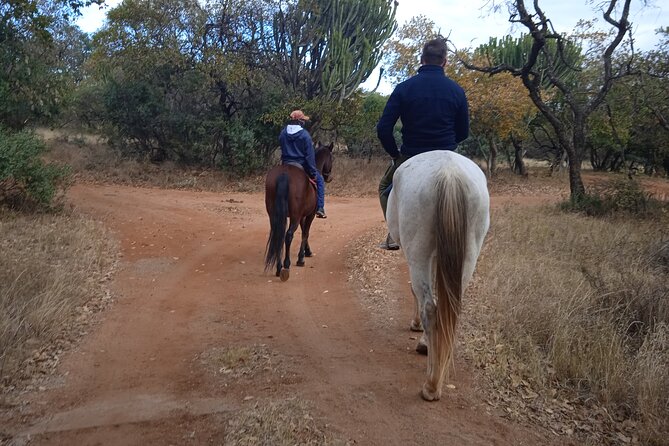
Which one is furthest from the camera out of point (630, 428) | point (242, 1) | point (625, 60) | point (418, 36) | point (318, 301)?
point (418, 36)

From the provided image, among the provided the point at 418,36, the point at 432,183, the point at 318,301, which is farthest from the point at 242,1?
the point at 432,183

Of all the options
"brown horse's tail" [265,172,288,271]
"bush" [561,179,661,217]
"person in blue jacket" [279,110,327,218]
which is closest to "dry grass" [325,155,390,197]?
"bush" [561,179,661,217]

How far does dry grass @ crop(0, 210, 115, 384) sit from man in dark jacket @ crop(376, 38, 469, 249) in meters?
3.78

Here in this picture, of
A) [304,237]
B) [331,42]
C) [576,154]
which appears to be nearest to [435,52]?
[304,237]

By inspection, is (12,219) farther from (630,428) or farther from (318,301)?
(630,428)

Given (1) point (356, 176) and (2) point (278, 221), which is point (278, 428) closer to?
(2) point (278, 221)

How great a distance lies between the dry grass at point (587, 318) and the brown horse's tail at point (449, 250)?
3.21 ft

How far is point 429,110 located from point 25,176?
8.47 meters

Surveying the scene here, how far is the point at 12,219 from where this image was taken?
9.29 metres

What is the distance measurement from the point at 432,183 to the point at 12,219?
8.49m

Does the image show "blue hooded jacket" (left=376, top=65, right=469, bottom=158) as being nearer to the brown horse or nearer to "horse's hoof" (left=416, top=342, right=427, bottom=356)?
"horse's hoof" (left=416, top=342, right=427, bottom=356)

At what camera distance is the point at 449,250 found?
364cm

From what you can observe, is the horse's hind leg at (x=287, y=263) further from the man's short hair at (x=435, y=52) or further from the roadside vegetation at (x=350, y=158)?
the man's short hair at (x=435, y=52)

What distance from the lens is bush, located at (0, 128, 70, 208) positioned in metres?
9.48
